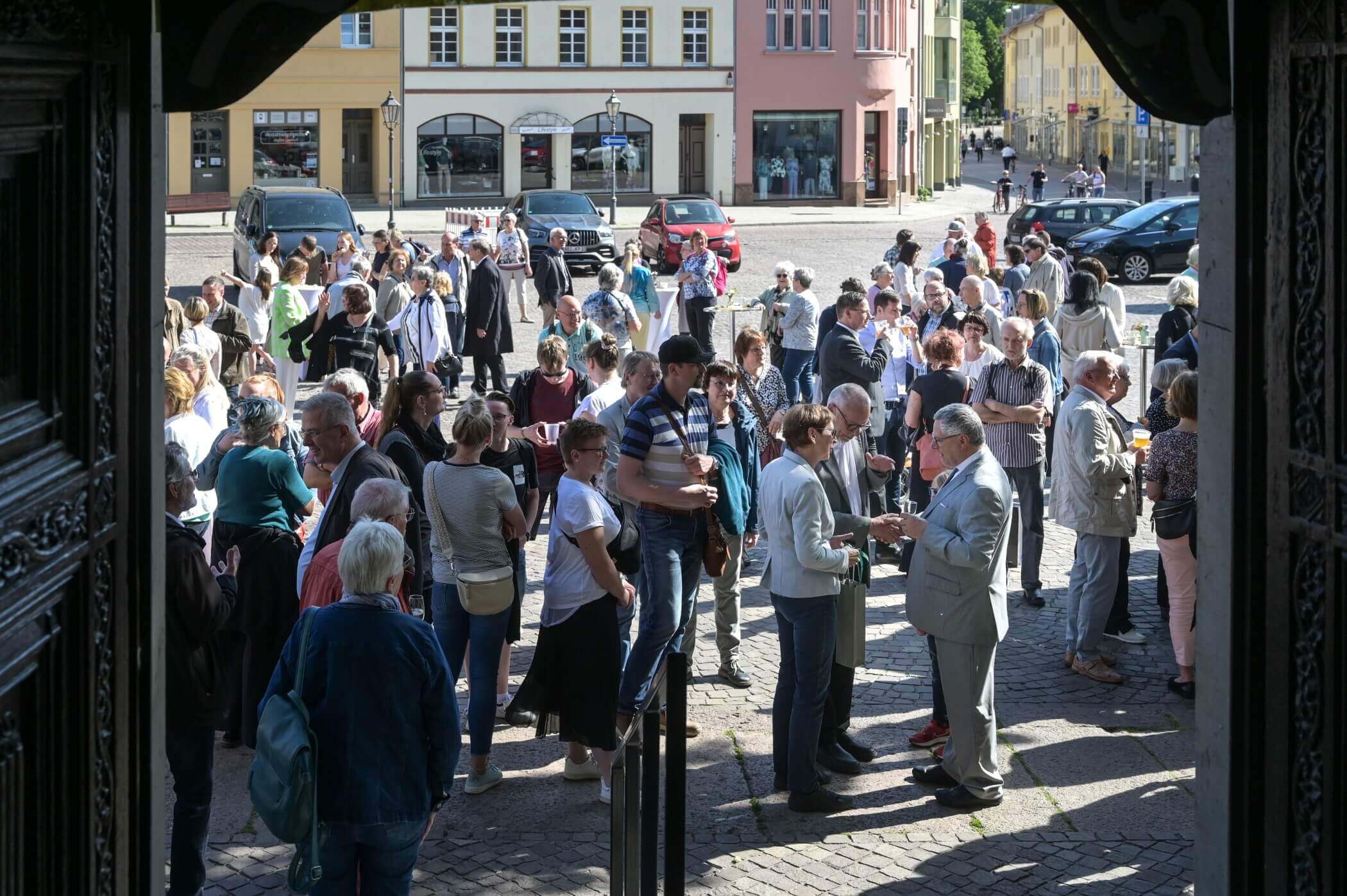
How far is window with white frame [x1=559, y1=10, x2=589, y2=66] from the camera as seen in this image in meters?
53.1

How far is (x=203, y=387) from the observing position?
9969 millimetres

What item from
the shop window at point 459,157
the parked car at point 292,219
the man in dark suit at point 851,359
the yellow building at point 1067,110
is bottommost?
the man in dark suit at point 851,359

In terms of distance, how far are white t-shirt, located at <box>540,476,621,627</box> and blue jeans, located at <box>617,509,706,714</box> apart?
72cm

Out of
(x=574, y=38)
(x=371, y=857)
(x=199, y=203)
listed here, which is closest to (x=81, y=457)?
(x=371, y=857)

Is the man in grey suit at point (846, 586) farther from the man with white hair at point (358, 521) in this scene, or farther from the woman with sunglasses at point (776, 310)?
the woman with sunglasses at point (776, 310)

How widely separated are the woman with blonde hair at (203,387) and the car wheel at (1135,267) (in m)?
24.1

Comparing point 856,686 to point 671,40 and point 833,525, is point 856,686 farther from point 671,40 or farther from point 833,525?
point 671,40

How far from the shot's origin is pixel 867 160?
183ft

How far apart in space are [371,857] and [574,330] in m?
8.74

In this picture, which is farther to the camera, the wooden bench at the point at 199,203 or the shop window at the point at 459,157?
the shop window at the point at 459,157

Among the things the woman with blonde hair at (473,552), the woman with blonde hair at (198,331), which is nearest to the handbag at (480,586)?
the woman with blonde hair at (473,552)

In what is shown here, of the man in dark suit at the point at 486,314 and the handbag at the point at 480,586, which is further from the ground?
the man in dark suit at the point at 486,314

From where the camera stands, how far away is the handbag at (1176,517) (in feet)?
29.2

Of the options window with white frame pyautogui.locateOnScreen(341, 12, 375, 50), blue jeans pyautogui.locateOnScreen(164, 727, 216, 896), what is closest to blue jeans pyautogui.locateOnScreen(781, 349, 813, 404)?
blue jeans pyautogui.locateOnScreen(164, 727, 216, 896)
